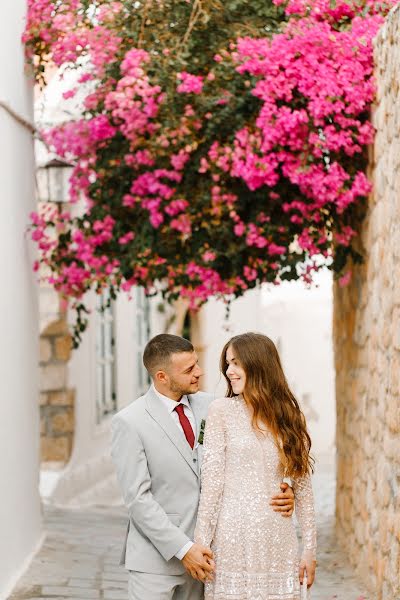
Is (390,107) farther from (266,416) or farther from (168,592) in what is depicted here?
(168,592)

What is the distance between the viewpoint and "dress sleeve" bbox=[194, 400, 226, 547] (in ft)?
12.6

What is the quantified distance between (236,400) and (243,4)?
361cm

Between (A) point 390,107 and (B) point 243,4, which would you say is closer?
(A) point 390,107

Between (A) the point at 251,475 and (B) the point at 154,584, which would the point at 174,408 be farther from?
(B) the point at 154,584

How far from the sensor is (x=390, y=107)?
5.61m

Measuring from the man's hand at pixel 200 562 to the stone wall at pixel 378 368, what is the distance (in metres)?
1.43

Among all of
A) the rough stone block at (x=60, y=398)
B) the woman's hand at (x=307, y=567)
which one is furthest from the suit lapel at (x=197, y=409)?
the rough stone block at (x=60, y=398)

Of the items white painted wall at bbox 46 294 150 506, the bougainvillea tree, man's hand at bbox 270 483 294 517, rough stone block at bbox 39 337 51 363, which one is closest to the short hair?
man's hand at bbox 270 483 294 517

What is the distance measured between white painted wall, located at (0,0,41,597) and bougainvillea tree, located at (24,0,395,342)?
25 cm

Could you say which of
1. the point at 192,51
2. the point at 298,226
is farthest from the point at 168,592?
the point at 192,51

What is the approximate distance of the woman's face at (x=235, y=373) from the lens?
12.9 feet

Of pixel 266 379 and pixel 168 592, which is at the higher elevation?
pixel 266 379

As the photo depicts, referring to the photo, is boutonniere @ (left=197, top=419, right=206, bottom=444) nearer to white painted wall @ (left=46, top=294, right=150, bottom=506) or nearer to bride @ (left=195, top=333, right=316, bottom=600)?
bride @ (left=195, top=333, right=316, bottom=600)

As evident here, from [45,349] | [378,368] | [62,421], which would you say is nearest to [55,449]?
[62,421]
